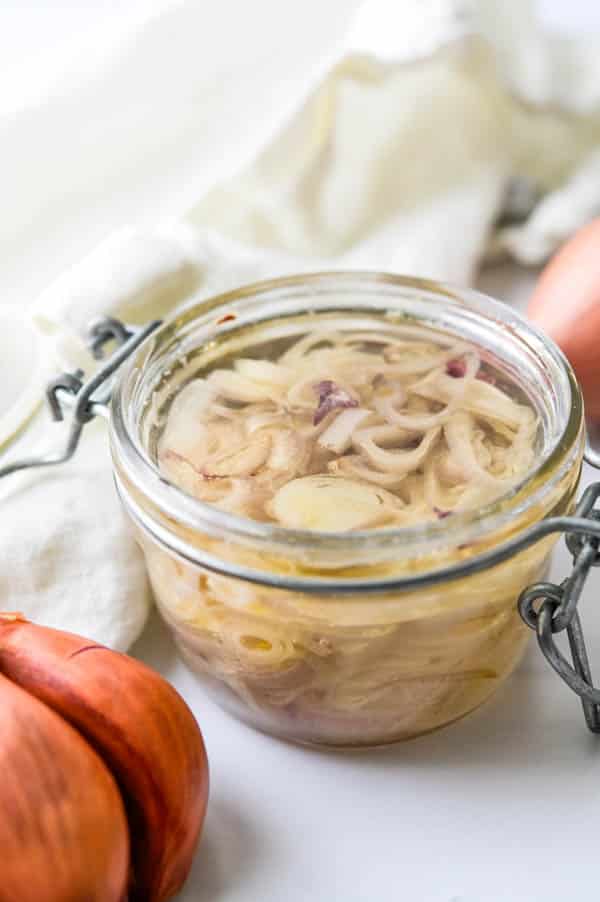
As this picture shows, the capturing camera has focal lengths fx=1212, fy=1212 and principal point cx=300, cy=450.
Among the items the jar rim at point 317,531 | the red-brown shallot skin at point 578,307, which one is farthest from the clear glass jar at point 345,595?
the red-brown shallot skin at point 578,307

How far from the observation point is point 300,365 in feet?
2.22

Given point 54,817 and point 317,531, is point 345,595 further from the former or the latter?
point 54,817

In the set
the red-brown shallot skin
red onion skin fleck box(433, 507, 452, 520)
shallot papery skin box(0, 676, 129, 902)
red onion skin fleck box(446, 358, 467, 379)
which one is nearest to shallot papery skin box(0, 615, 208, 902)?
shallot papery skin box(0, 676, 129, 902)

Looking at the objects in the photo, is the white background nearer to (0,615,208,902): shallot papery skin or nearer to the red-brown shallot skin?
(0,615,208,902): shallot papery skin

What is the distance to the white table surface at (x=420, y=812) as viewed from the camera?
0.52 metres

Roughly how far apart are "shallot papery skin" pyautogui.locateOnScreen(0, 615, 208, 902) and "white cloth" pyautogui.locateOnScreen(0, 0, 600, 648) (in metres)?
0.38

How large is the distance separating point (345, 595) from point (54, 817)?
0.15 metres

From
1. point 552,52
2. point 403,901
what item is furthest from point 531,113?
point 403,901

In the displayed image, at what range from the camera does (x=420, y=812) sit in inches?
21.8

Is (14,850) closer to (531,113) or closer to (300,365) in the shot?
(300,365)

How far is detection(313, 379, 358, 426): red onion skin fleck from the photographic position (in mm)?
628

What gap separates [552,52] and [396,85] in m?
0.13

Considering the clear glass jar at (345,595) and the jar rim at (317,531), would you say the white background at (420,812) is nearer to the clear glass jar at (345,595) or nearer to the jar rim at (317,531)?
the clear glass jar at (345,595)

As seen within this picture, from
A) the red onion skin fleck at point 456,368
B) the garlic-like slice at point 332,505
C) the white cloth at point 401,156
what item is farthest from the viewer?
the white cloth at point 401,156
